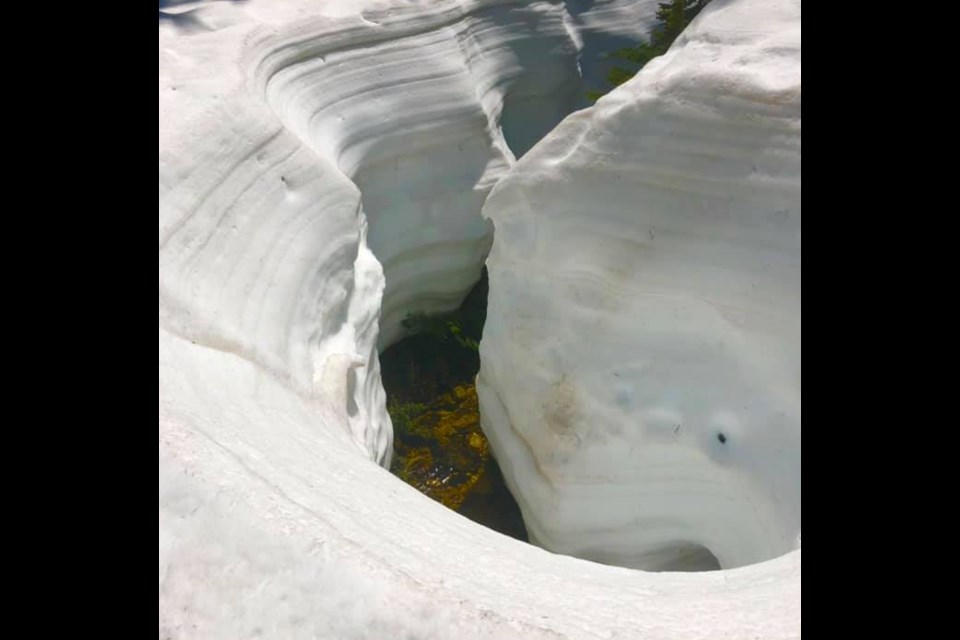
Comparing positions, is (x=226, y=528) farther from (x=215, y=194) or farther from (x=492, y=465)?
(x=492, y=465)

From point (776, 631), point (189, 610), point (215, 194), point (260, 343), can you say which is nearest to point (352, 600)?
point (189, 610)

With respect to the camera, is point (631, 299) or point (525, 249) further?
point (525, 249)

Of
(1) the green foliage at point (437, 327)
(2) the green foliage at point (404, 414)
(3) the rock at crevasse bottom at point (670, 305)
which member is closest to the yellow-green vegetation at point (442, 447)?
(2) the green foliage at point (404, 414)

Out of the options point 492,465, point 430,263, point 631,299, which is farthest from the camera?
point 430,263

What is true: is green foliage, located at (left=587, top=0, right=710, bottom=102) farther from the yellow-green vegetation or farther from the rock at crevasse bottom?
the yellow-green vegetation

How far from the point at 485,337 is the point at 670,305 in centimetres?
81

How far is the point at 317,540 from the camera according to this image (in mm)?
1048

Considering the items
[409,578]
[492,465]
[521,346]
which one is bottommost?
[492,465]

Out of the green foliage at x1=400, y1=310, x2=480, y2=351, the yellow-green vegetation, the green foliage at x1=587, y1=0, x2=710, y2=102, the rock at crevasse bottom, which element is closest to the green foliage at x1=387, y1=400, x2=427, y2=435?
the yellow-green vegetation

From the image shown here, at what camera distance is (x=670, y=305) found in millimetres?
1944

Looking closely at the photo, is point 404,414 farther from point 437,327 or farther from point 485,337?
point 485,337

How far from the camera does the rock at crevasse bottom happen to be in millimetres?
1746

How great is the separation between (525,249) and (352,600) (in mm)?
1445

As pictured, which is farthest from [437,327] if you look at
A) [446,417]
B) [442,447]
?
[442,447]
